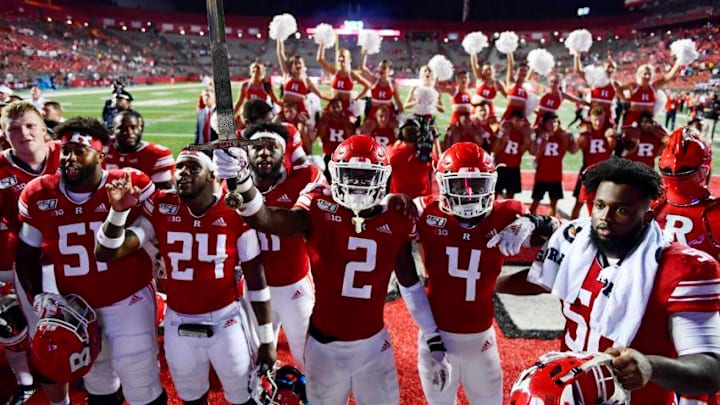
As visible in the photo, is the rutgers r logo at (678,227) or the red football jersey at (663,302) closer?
the red football jersey at (663,302)

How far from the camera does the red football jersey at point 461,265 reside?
297 cm

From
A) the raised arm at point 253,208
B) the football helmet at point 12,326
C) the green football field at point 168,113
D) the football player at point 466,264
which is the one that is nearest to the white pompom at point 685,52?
the green football field at point 168,113

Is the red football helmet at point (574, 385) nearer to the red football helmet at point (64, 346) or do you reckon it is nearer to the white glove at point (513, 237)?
the white glove at point (513, 237)

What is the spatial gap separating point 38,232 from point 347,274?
209cm

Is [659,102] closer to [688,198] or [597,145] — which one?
[597,145]

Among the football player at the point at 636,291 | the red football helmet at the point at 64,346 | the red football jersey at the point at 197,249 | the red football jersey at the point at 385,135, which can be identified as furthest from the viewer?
the red football jersey at the point at 385,135

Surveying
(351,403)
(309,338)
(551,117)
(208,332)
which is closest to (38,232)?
(208,332)

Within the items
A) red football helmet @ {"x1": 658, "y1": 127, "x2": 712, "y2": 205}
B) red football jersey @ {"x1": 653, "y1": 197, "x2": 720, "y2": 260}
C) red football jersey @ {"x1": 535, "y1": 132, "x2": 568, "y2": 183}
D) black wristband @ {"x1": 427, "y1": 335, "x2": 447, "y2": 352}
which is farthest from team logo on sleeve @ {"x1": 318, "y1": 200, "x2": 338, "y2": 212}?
red football jersey @ {"x1": 535, "y1": 132, "x2": 568, "y2": 183}

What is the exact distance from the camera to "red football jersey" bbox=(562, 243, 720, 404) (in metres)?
1.86

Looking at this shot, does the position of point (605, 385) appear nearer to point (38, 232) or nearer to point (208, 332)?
point (208, 332)

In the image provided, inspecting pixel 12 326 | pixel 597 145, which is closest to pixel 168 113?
pixel 597 145

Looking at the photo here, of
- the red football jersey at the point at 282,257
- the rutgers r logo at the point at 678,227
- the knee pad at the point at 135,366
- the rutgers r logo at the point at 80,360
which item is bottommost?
the knee pad at the point at 135,366

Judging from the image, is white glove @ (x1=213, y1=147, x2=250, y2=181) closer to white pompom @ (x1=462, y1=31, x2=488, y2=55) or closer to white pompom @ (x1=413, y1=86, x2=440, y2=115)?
white pompom @ (x1=413, y1=86, x2=440, y2=115)

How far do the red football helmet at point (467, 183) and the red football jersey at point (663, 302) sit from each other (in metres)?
0.82
